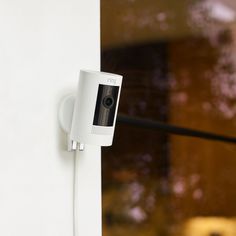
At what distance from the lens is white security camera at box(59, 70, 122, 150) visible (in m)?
0.82

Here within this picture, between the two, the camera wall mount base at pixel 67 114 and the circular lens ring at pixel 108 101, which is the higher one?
the circular lens ring at pixel 108 101

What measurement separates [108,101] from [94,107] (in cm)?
3

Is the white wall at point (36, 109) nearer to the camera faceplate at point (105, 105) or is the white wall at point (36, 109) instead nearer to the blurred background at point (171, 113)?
the camera faceplate at point (105, 105)

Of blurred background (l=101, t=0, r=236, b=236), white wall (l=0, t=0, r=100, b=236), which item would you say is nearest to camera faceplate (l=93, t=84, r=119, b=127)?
white wall (l=0, t=0, r=100, b=236)

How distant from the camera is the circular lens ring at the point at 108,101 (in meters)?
0.84

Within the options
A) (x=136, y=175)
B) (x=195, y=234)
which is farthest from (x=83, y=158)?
(x=195, y=234)

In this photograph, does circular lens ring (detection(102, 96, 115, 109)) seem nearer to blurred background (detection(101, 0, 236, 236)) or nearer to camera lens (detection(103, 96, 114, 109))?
camera lens (detection(103, 96, 114, 109))

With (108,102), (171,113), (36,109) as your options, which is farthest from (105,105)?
(171,113)

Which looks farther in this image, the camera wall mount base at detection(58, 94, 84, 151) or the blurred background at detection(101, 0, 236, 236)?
the blurred background at detection(101, 0, 236, 236)

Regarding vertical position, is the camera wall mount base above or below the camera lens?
below

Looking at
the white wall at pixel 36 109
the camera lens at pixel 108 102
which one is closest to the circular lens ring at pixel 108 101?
the camera lens at pixel 108 102

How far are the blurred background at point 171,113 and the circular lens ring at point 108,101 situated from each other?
0.33 meters

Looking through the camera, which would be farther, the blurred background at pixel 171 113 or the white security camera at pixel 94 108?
the blurred background at pixel 171 113

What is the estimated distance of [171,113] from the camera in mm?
1528
